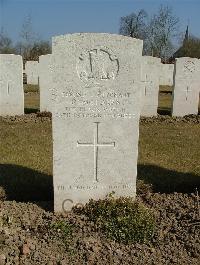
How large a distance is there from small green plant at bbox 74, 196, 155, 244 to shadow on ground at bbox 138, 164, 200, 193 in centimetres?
138

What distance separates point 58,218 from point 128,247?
97cm

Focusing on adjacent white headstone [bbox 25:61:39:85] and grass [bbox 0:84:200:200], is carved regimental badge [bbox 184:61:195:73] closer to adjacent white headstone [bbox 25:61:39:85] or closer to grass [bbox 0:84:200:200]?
grass [bbox 0:84:200:200]

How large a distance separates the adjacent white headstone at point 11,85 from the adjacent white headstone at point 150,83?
13.0ft

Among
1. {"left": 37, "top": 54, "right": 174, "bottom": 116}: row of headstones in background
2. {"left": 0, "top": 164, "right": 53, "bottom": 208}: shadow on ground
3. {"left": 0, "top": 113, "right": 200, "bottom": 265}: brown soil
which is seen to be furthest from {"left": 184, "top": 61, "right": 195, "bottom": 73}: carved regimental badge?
{"left": 0, "top": 113, "right": 200, "bottom": 265}: brown soil

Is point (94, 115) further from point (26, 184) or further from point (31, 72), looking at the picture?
point (31, 72)

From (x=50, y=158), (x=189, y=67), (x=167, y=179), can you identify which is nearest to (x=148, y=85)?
(x=189, y=67)

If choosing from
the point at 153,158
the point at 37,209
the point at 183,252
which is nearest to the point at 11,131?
the point at 153,158

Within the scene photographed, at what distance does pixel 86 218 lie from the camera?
4.63 m

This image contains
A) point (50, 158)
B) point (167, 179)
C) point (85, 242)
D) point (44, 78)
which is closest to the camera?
point (85, 242)

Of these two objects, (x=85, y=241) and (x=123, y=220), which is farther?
(x=123, y=220)

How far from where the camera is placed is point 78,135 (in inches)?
189

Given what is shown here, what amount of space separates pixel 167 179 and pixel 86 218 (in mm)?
2168

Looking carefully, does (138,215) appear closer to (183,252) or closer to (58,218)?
(183,252)

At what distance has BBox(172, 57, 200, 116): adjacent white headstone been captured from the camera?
12703 mm
